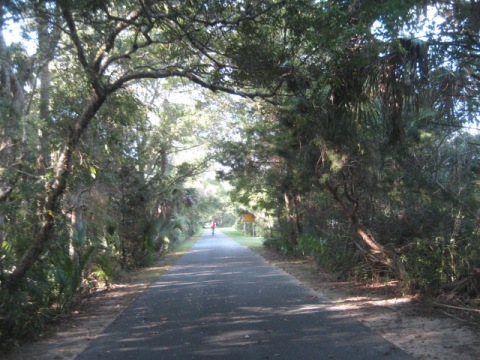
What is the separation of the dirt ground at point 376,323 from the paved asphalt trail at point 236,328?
0.27 m

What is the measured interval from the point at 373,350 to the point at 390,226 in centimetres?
546

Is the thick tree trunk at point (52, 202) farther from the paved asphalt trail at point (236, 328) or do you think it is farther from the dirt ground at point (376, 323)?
the paved asphalt trail at point (236, 328)

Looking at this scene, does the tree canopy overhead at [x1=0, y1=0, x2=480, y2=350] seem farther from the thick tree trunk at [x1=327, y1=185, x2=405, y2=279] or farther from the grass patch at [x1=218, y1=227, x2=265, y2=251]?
the grass patch at [x1=218, y1=227, x2=265, y2=251]

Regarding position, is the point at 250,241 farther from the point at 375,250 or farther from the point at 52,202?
the point at 52,202

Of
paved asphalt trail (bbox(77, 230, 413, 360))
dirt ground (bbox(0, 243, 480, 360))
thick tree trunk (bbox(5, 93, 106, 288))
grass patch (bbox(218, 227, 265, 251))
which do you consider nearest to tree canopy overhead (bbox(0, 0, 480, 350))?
thick tree trunk (bbox(5, 93, 106, 288))

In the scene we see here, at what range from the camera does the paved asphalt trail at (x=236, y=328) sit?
6031mm

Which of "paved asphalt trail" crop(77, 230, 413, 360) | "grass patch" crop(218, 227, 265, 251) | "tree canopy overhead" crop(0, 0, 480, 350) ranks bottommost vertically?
"paved asphalt trail" crop(77, 230, 413, 360)

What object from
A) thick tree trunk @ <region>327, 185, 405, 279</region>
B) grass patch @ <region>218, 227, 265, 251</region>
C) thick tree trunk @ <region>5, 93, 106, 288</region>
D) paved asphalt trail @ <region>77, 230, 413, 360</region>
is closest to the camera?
paved asphalt trail @ <region>77, 230, 413, 360</region>

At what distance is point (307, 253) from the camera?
17.7 metres

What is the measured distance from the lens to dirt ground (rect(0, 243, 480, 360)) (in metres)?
6.04

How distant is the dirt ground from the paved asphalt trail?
0.27 metres

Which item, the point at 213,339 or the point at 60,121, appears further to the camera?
the point at 60,121

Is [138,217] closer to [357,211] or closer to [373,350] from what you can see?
[357,211]

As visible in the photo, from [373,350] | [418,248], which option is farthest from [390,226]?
[373,350]
